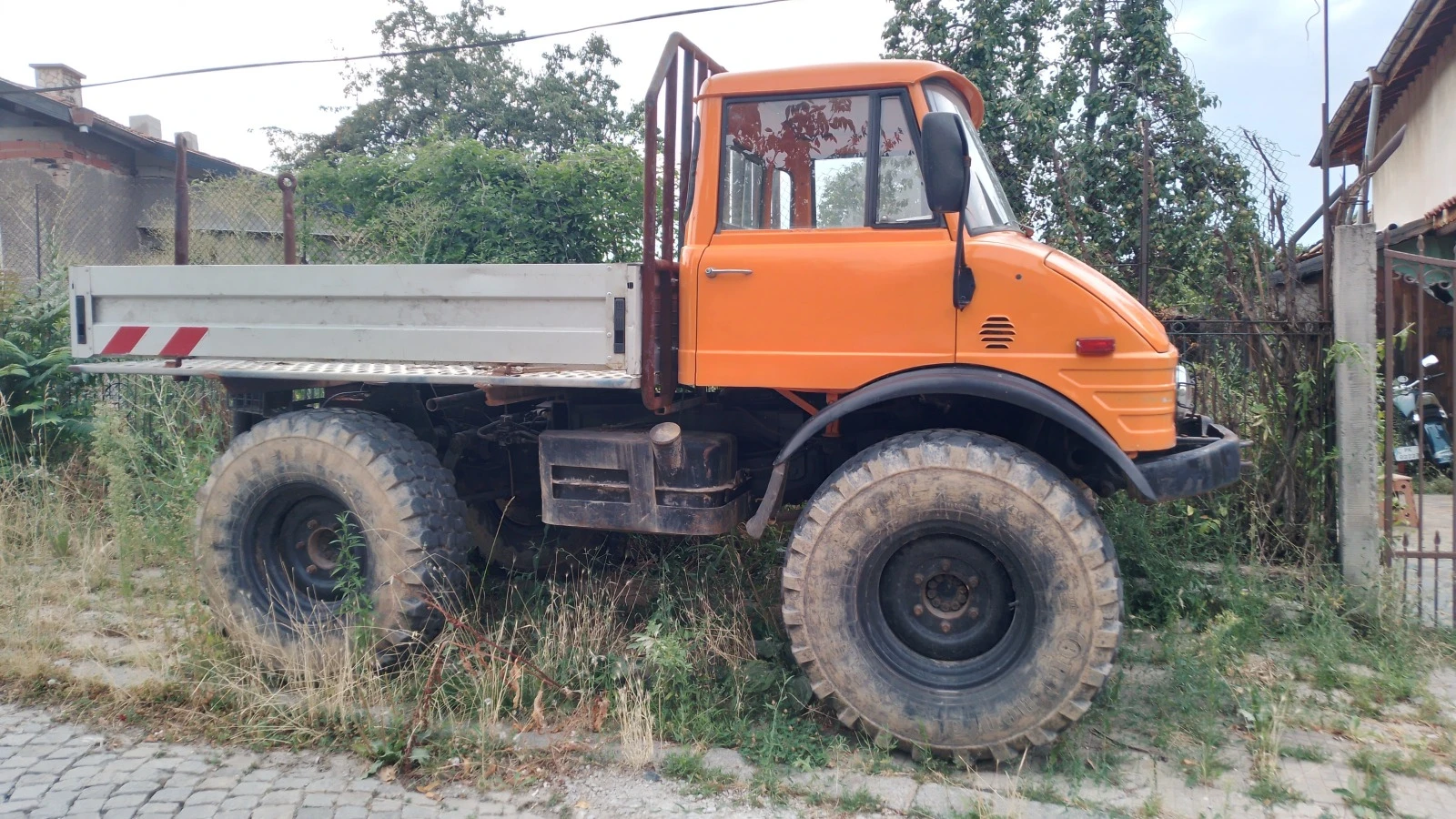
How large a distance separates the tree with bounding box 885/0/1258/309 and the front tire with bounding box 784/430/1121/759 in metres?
7.23

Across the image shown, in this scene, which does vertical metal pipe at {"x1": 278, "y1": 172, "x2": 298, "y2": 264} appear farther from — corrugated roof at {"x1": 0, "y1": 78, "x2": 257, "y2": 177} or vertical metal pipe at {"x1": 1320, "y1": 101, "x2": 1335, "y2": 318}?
corrugated roof at {"x1": 0, "y1": 78, "x2": 257, "y2": 177}

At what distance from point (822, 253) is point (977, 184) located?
77cm

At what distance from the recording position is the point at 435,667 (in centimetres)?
423

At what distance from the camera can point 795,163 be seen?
4227 millimetres

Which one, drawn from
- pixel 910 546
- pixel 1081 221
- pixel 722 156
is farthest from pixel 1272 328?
pixel 1081 221

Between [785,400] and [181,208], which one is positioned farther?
[181,208]

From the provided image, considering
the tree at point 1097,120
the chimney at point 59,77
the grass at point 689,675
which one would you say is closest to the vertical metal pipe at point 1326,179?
the grass at point 689,675

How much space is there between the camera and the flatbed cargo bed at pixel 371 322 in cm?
413

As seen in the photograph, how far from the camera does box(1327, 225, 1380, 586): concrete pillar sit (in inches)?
207

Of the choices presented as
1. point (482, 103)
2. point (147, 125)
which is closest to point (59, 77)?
point (147, 125)

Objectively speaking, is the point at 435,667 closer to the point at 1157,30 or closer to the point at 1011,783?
the point at 1011,783

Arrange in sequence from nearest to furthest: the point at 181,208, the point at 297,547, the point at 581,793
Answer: the point at 581,793 → the point at 297,547 → the point at 181,208

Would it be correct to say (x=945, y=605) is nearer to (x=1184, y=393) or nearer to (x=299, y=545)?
(x=1184, y=393)

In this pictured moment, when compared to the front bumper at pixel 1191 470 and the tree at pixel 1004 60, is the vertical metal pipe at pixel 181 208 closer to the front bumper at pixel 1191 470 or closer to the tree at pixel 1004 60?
the front bumper at pixel 1191 470
